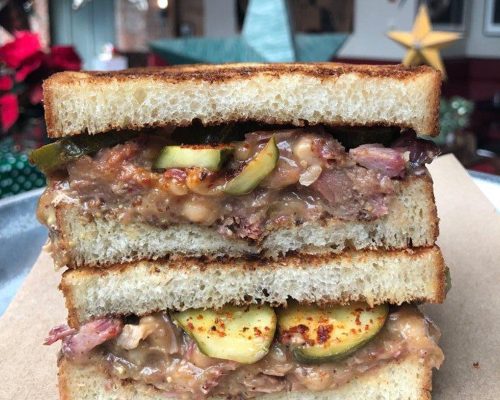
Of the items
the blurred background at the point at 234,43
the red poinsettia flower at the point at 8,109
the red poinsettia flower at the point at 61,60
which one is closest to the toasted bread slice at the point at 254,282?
the blurred background at the point at 234,43

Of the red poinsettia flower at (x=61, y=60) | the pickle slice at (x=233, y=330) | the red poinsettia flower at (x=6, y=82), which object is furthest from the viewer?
the red poinsettia flower at (x=6, y=82)

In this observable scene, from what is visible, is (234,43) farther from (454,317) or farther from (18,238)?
(454,317)

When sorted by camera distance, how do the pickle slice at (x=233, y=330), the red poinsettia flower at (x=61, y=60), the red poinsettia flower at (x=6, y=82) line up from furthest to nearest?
the red poinsettia flower at (x=6, y=82)
the red poinsettia flower at (x=61, y=60)
the pickle slice at (x=233, y=330)

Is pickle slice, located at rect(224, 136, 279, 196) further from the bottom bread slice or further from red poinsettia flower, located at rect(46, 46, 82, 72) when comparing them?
red poinsettia flower, located at rect(46, 46, 82, 72)

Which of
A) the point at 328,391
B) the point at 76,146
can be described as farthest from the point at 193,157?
the point at 328,391

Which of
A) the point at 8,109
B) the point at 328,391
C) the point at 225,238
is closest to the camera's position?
the point at 225,238

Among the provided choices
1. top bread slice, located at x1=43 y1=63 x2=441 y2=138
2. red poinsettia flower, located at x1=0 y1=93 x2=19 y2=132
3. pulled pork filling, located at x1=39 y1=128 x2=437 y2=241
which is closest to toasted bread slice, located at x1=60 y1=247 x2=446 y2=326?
pulled pork filling, located at x1=39 y1=128 x2=437 y2=241

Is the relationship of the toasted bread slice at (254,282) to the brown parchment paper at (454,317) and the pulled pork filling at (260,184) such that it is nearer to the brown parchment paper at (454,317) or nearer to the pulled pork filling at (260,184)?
the pulled pork filling at (260,184)
